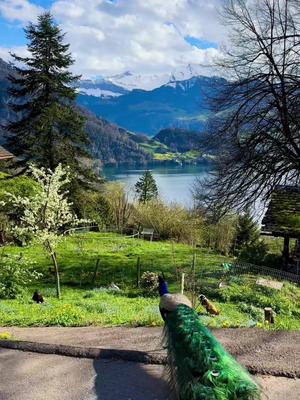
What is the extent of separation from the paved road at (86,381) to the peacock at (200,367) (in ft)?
2.32

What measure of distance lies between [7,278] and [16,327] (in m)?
5.80

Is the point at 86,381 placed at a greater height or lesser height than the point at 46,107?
lesser

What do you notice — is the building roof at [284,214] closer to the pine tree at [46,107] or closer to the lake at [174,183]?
the lake at [174,183]

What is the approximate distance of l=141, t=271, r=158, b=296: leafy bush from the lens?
16028 mm

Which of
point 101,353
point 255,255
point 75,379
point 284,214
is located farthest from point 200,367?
point 255,255

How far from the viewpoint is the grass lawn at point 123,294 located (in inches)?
402

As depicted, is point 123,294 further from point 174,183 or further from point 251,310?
point 174,183

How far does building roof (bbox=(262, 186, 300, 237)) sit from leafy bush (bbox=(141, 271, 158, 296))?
9.29 metres

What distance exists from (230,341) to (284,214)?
18718 mm

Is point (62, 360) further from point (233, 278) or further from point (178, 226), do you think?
point (178, 226)

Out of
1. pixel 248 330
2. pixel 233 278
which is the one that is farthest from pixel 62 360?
pixel 233 278

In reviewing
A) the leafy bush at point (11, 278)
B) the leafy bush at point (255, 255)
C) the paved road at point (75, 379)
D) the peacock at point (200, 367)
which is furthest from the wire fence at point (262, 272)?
the peacock at point (200, 367)

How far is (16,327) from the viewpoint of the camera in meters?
9.71

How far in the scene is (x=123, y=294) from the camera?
16.0 meters
